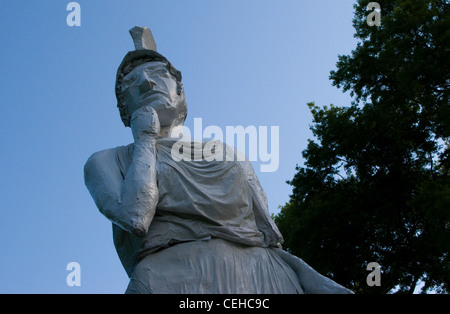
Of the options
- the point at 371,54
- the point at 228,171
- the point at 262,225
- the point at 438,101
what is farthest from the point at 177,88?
the point at 371,54

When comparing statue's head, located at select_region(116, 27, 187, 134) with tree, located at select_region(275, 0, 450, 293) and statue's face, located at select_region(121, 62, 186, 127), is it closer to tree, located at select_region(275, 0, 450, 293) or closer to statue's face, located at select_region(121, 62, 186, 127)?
statue's face, located at select_region(121, 62, 186, 127)

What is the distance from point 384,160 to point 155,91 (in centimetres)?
1114

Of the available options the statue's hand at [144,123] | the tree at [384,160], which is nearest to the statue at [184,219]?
the statue's hand at [144,123]

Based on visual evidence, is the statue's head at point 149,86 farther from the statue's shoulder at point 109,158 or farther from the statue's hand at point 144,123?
the statue's shoulder at point 109,158

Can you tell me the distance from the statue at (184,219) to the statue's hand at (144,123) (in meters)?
0.01

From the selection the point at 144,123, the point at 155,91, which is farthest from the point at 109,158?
the point at 155,91

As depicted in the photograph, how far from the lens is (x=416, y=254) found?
15250mm

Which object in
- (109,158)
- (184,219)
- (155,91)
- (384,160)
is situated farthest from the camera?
(384,160)

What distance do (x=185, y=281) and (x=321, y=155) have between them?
12.0m

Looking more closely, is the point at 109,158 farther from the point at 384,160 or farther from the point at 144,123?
the point at 384,160

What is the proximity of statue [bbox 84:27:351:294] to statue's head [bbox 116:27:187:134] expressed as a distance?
2 cm

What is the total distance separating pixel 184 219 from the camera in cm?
591

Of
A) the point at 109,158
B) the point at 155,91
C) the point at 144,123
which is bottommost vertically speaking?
the point at 109,158

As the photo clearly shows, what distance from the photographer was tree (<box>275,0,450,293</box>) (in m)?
14.9
